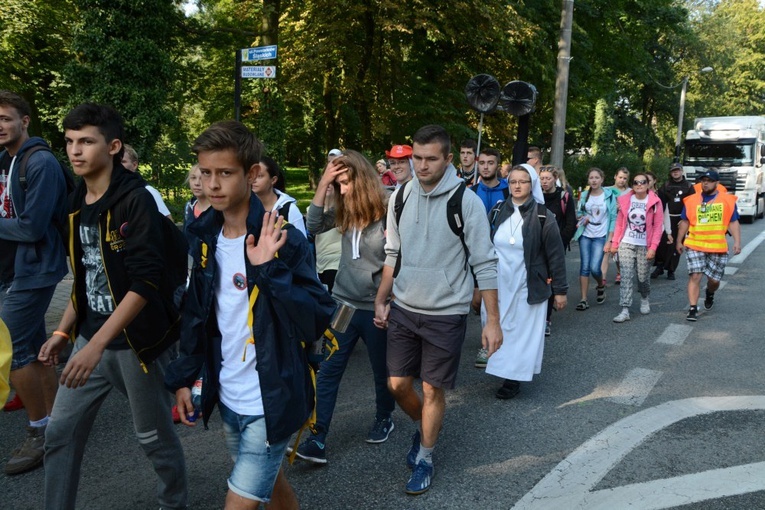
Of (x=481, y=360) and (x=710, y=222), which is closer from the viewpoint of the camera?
(x=481, y=360)

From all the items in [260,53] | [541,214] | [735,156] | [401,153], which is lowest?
[541,214]

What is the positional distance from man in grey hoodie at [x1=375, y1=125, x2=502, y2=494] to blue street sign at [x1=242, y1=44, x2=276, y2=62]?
6664mm

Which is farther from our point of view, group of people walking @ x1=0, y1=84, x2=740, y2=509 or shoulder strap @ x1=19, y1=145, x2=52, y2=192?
shoulder strap @ x1=19, y1=145, x2=52, y2=192

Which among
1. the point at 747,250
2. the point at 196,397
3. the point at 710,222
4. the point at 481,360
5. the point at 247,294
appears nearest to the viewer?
the point at 247,294

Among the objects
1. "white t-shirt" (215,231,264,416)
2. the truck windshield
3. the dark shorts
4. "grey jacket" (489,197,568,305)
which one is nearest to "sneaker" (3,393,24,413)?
the dark shorts

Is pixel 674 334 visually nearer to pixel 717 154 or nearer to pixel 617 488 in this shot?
pixel 617 488

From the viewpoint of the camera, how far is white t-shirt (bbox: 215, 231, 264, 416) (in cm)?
237

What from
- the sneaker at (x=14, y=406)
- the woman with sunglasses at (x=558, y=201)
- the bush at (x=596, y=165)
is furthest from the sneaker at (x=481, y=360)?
the bush at (x=596, y=165)

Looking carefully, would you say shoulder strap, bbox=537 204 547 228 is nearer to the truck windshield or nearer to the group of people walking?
the group of people walking

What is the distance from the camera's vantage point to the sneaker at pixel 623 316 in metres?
7.60

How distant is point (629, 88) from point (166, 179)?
30015 millimetres

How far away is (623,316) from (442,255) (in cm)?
480

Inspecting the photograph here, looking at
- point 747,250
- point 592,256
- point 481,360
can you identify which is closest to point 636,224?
point 592,256

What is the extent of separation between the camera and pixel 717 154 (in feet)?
72.5
